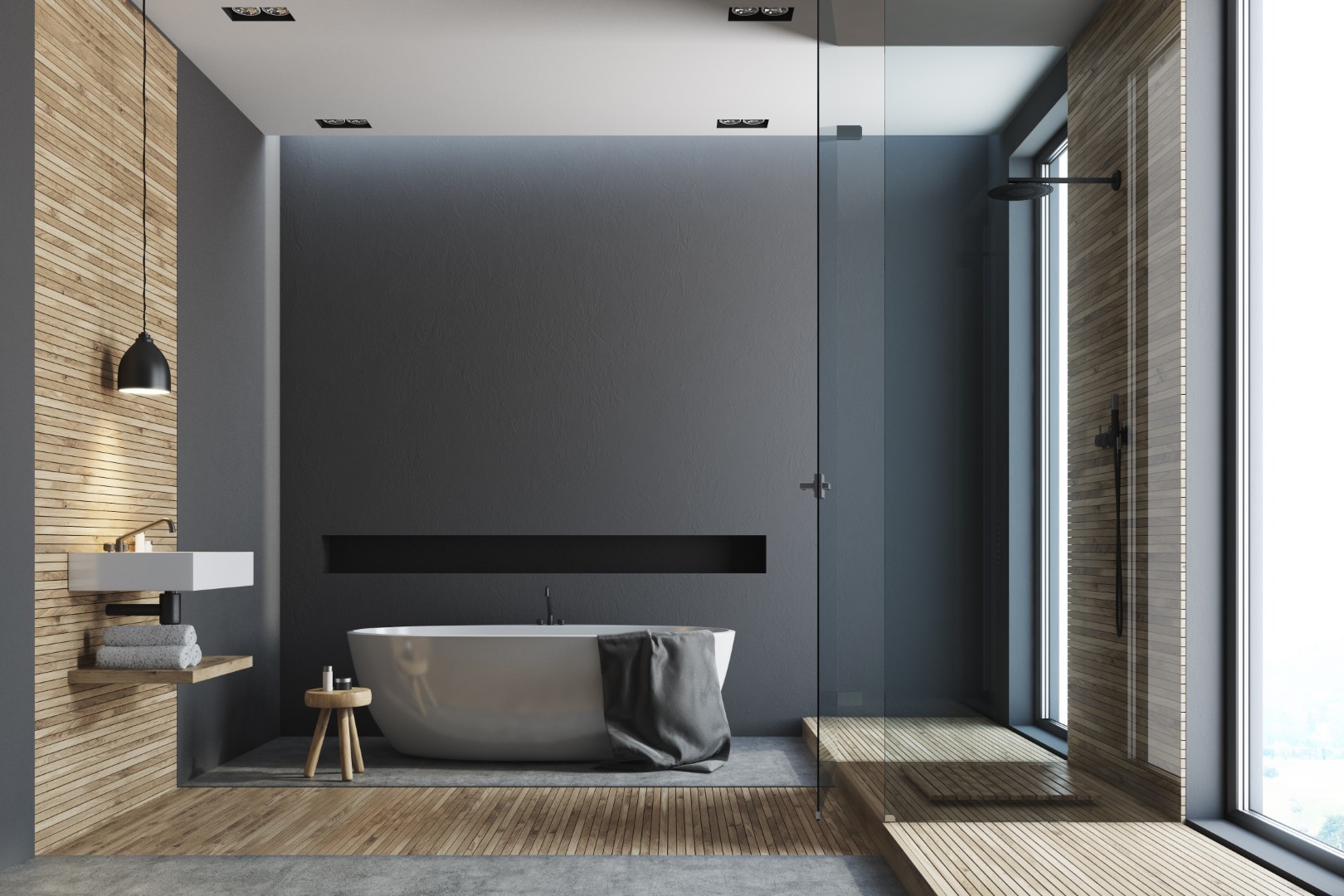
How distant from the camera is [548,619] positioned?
5.81 metres

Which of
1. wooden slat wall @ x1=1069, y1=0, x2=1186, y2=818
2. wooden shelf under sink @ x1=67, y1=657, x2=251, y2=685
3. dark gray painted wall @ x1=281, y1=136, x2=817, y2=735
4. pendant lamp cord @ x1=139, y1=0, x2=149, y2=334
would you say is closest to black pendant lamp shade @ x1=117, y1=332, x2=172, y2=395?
pendant lamp cord @ x1=139, y1=0, x2=149, y2=334

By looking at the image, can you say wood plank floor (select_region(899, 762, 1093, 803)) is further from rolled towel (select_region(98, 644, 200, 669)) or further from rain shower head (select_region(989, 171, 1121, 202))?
rolled towel (select_region(98, 644, 200, 669))

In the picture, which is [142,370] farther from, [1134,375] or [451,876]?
[1134,375]

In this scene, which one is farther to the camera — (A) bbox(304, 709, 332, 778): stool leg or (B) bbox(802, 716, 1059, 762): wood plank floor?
(A) bbox(304, 709, 332, 778): stool leg

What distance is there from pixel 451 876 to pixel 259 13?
10.5 ft

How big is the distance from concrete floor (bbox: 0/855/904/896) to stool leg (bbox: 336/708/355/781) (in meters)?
1.09

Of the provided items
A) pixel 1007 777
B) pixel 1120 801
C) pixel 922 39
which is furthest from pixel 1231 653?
pixel 922 39

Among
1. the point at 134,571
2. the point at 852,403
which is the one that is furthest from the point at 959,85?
the point at 134,571

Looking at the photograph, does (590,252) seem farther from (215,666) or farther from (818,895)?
(818,895)

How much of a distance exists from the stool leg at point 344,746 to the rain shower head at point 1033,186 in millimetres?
3414

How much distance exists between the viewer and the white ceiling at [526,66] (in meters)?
4.43
